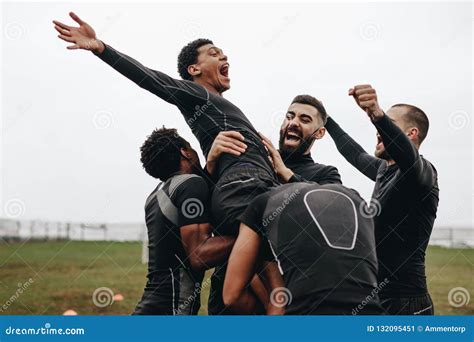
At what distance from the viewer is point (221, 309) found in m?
5.66

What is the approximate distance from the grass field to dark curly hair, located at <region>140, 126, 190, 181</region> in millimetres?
8459

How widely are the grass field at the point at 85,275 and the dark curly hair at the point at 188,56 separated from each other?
8.17 m

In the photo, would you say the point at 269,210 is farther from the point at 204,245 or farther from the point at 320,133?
the point at 320,133

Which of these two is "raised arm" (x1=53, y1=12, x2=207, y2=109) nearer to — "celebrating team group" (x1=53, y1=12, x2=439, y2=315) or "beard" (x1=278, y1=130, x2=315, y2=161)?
"celebrating team group" (x1=53, y1=12, x2=439, y2=315)

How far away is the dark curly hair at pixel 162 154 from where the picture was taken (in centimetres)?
572

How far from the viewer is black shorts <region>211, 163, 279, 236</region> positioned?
523cm

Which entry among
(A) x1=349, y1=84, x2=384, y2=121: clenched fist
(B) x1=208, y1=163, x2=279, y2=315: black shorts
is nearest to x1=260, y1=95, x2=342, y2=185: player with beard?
(B) x1=208, y1=163, x2=279, y2=315: black shorts

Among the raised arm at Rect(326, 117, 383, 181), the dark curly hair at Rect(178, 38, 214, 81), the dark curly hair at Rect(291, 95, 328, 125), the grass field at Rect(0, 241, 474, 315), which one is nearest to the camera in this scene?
the dark curly hair at Rect(178, 38, 214, 81)

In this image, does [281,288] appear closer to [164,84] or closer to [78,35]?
[164,84]

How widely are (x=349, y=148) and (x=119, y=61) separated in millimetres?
3234

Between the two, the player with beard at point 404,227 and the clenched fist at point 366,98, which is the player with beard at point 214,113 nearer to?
the clenched fist at point 366,98

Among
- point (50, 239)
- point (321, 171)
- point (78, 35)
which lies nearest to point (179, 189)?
point (78, 35)

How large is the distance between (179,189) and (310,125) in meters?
1.88

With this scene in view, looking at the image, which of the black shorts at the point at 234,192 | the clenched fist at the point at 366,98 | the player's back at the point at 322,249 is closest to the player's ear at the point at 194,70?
the black shorts at the point at 234,192
